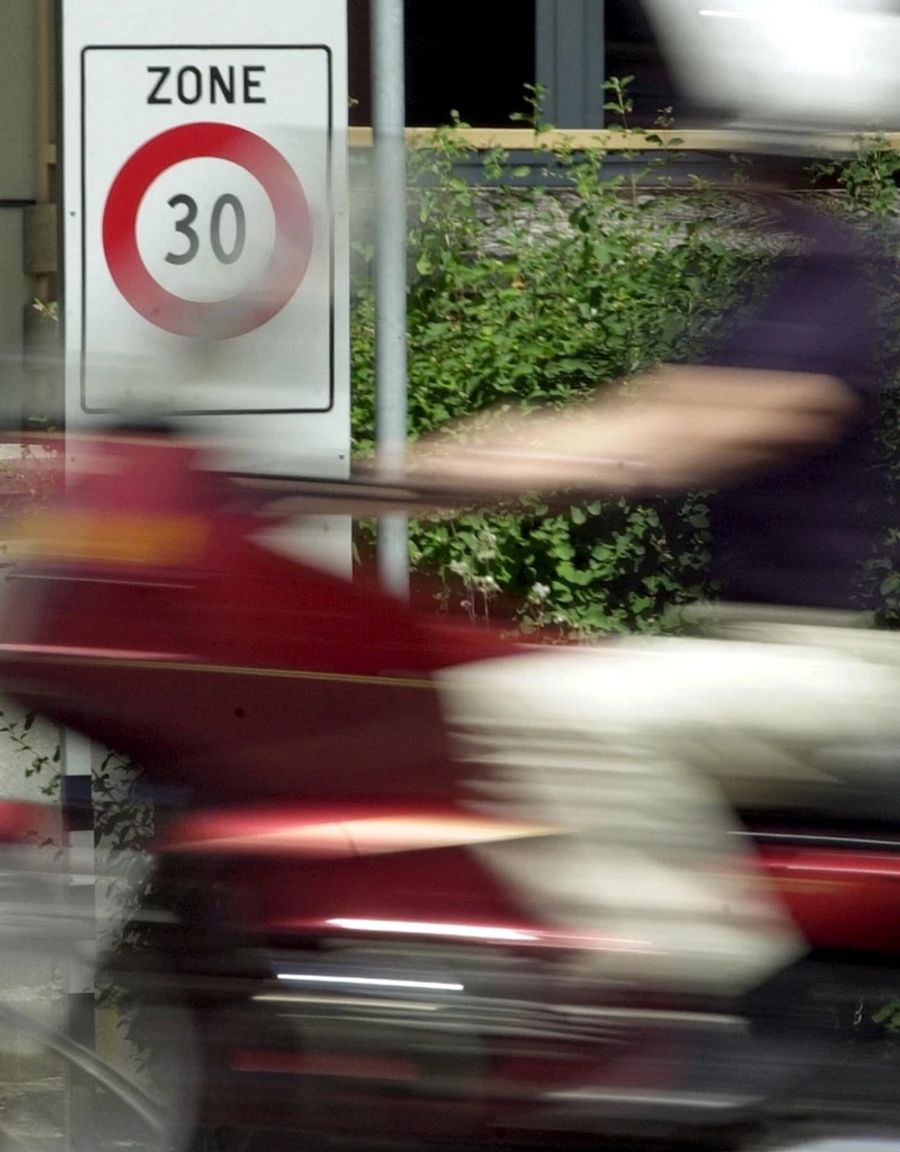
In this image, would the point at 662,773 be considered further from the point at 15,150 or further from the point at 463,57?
the point at 15,150

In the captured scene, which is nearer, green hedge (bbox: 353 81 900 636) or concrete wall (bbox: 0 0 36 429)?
green hedge (bbox: 353 81 900 636)

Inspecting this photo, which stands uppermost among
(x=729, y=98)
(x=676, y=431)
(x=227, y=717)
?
(x=729, y=98)

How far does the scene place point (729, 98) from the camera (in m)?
2.48

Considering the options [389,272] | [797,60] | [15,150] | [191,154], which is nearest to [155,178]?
[191,154]

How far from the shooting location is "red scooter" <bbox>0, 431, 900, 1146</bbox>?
222 centimetres

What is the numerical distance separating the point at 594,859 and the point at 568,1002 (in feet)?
0.46

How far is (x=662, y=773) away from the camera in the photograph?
2.28 meters

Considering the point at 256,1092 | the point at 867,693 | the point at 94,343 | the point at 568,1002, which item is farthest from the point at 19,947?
the point at 94,343

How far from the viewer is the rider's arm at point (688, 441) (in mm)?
2572

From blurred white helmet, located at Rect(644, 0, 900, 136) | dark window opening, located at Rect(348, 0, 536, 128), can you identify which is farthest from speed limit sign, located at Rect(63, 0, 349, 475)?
dark window opening, located at Rect(348, 0, 536, 128)

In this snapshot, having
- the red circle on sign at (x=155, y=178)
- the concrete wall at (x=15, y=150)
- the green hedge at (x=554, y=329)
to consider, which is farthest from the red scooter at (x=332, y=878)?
the concrete wall at (x=15, y=150)

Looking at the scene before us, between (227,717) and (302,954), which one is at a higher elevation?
(227,717)

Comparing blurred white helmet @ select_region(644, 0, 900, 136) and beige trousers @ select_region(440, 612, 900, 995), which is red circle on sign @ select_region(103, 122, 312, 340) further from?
beige trousers @ select_region(440, 612, 900, 995)

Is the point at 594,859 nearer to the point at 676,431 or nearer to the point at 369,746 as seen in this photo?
the point at 369,746
